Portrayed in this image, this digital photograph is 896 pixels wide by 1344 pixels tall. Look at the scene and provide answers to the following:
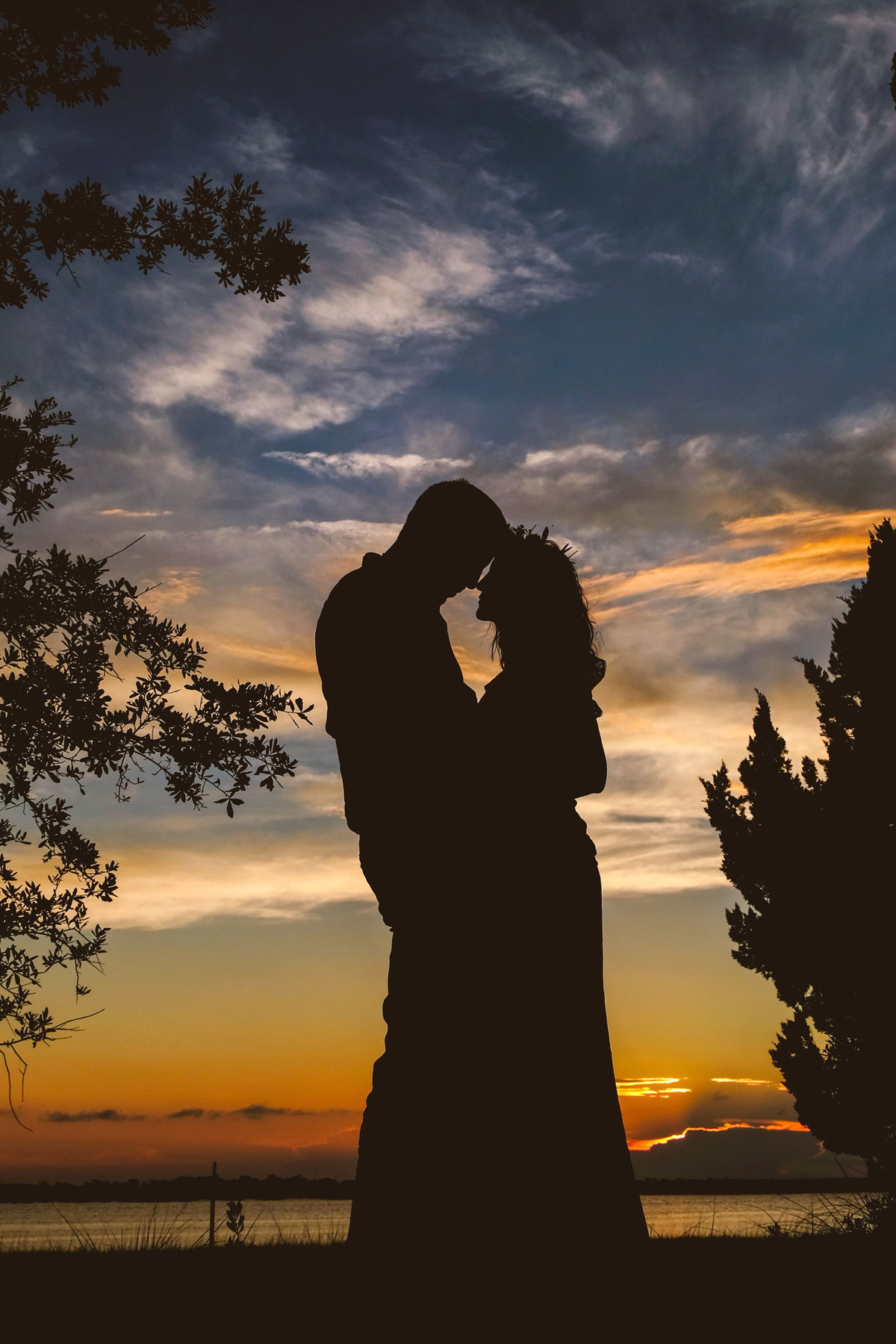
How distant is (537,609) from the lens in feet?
13.9

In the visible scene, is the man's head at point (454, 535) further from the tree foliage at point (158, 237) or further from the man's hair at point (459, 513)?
the tree foliage at point (158, 237)

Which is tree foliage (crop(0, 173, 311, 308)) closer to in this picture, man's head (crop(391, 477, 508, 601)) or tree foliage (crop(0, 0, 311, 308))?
tree foliage (crop(0, 0, 311, 308))

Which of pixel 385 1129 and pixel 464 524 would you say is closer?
pixel 385 1129

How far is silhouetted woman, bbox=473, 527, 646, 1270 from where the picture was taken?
145 inches

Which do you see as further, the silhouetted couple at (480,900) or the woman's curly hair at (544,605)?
the woman's curly hair at (544,605)

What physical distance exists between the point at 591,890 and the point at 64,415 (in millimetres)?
6887

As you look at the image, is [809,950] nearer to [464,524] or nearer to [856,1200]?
[856,1200]

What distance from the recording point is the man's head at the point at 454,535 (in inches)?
168

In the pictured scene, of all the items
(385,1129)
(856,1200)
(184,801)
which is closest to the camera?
(385,1129)

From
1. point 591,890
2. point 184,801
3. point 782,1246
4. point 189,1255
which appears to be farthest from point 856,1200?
point 591,890

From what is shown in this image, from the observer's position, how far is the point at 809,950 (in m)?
16.1

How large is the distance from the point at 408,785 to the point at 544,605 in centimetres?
92

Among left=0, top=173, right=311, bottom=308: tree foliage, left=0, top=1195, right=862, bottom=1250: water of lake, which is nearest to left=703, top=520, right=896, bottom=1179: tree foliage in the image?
left=0, top=1195, right=862, bottom=1250: water of lake

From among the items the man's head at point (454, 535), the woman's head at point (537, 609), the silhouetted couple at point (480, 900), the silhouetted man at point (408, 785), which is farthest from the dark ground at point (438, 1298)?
the man's head at point (454, 535)
